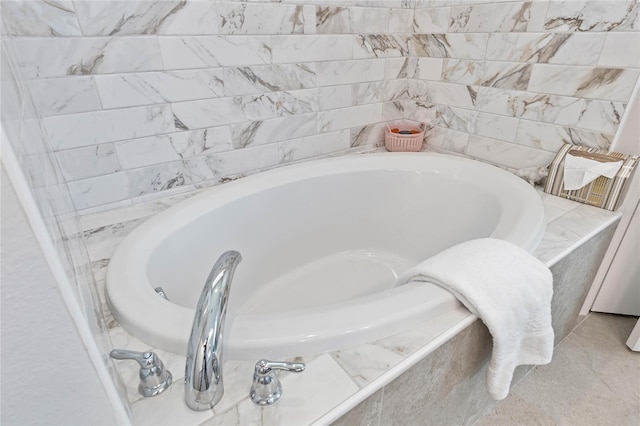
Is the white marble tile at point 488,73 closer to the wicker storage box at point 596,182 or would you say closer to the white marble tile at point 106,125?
the wicker storage box at point 596,182

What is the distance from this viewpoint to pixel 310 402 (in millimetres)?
561

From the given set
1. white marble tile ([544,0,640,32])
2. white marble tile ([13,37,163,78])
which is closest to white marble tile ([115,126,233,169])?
white marble tile ([13,37,163,78])

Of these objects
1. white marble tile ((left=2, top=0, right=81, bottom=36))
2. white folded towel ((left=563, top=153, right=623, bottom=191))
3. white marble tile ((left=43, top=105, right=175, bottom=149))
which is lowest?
white folded towel ((left=563, top=153, right=623, bottom=191))

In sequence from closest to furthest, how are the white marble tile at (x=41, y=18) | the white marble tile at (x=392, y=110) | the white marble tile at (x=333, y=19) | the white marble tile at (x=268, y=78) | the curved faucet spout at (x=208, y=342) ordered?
the curved faucet spout at (x=208, y=342) → the white marble tile at (x=41, y=18) → the white marble tile at (x=268, y=78) → the white marble tile at (x=333, y=19) → the white marble tile at (x=392, y=110)

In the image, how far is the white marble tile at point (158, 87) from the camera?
1030mm

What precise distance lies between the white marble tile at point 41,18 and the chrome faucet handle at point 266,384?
989 millimetres

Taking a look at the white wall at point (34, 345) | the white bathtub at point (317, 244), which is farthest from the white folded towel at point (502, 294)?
the white wall at point (34, 345)

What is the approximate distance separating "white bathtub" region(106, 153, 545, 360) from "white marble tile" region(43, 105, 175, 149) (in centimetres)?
27

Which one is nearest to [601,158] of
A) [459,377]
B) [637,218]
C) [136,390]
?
[637,218]

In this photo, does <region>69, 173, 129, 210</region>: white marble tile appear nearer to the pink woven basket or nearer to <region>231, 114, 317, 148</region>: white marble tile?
<region>231, 114, 317, 148</region>: white marble tile

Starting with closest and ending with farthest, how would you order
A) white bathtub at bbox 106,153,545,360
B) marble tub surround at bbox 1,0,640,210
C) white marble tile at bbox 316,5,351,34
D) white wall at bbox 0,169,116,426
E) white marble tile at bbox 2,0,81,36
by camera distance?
white wall at bbox 0,169,116,426 < white bathtub at bbox 106,153,545,360 < white marble tile at bbox 2,0,81,36 < marble tub surround at bbox 1,0,640,210 < white marble tile at bbox 316,5,351,34

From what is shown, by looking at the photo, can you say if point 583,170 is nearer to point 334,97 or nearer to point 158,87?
point 334,97

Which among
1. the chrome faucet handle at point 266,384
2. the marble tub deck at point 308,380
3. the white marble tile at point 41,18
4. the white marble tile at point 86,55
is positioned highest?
the white marble tile at point 41,18

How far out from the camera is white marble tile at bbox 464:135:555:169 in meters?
1.38
